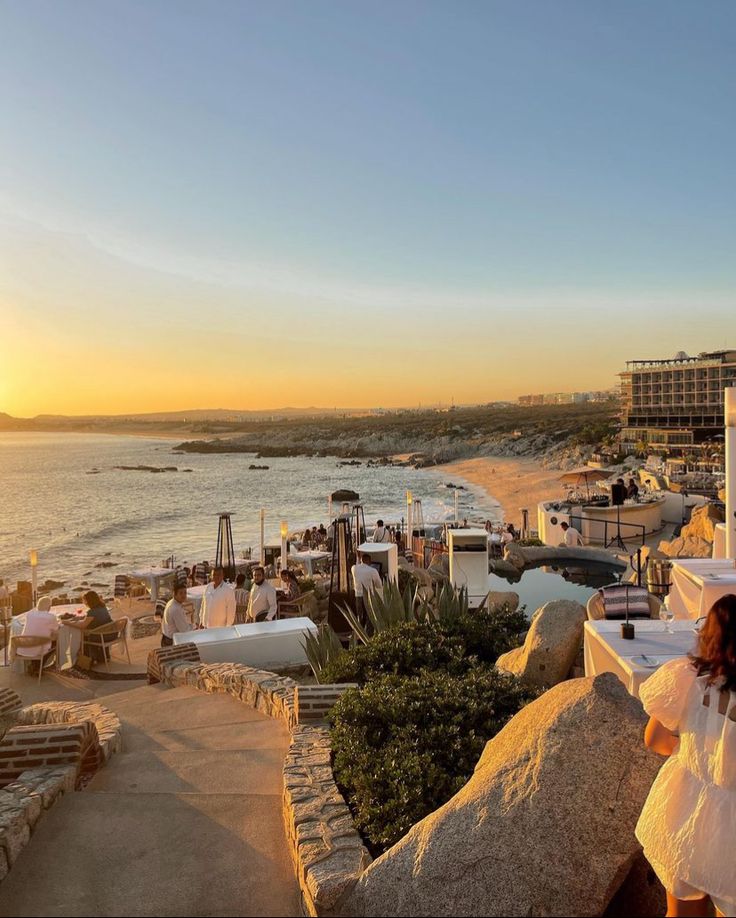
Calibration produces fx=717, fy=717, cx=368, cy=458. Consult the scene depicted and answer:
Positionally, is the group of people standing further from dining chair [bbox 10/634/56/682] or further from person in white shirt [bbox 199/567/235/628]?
dining chair [bbox 10/634/56/682]

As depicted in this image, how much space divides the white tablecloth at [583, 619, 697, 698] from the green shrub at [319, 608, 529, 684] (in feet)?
3.26

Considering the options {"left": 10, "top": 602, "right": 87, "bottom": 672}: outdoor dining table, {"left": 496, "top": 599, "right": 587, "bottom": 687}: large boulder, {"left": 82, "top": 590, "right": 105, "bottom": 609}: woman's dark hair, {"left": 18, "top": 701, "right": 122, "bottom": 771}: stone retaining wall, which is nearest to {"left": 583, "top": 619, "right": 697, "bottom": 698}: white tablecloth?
{"left": 496, "top": 599, "right": 587, "bottom": 687}: large boulder

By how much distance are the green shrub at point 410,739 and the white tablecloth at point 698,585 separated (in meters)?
1.70

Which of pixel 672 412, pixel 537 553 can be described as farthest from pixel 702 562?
pixel 672 412

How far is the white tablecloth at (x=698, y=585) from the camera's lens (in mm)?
5406

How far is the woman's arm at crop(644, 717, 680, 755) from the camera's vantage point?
2.40 m

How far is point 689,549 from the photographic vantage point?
38.9 ft

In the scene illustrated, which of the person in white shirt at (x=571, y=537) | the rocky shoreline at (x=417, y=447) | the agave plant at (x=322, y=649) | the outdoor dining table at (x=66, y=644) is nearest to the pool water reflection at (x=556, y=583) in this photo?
the agave plant at (x=322, y=649)

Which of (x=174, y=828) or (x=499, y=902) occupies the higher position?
(x=499, y=902)

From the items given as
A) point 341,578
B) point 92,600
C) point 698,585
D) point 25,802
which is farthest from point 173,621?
point 698,585

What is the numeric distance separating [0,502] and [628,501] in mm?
62099

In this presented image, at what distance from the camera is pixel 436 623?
251 inches

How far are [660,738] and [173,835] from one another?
2281 mm

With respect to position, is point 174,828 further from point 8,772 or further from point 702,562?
point 702,562
